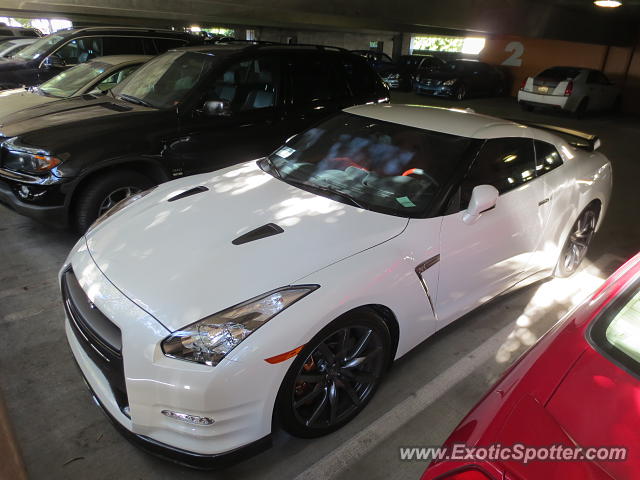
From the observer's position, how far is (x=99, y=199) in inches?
157

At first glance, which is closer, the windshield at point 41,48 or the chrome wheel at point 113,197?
the chrome wheel at point 113,197

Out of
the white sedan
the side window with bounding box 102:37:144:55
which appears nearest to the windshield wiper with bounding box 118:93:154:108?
the side window with bounding box 102:37:144:55

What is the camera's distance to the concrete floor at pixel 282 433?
7.07 ft

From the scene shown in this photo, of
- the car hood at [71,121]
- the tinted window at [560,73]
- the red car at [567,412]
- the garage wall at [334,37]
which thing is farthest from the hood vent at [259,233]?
the garage wall at [334,37]

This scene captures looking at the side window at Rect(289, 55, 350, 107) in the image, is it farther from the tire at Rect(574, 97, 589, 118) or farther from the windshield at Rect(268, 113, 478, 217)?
the tire at Rect(574, 97, 589, 118)

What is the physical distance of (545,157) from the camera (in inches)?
134

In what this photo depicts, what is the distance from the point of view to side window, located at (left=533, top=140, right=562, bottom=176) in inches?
131

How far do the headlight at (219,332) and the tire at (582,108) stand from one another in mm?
14572

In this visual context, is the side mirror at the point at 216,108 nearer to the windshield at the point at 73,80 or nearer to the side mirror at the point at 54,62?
the windshield at the point at 73,80

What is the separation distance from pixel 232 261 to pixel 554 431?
1.46 metres

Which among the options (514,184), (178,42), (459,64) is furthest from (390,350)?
(459,64)

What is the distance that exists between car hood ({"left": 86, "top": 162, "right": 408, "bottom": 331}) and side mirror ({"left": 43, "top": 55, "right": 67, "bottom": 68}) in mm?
6724

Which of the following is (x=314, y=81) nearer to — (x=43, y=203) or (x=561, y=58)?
(x=43, y=203)

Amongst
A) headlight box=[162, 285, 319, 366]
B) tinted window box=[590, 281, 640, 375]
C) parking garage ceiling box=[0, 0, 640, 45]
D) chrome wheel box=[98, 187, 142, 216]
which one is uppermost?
parking garage ceiling box=[0, 0, 640, 45]
